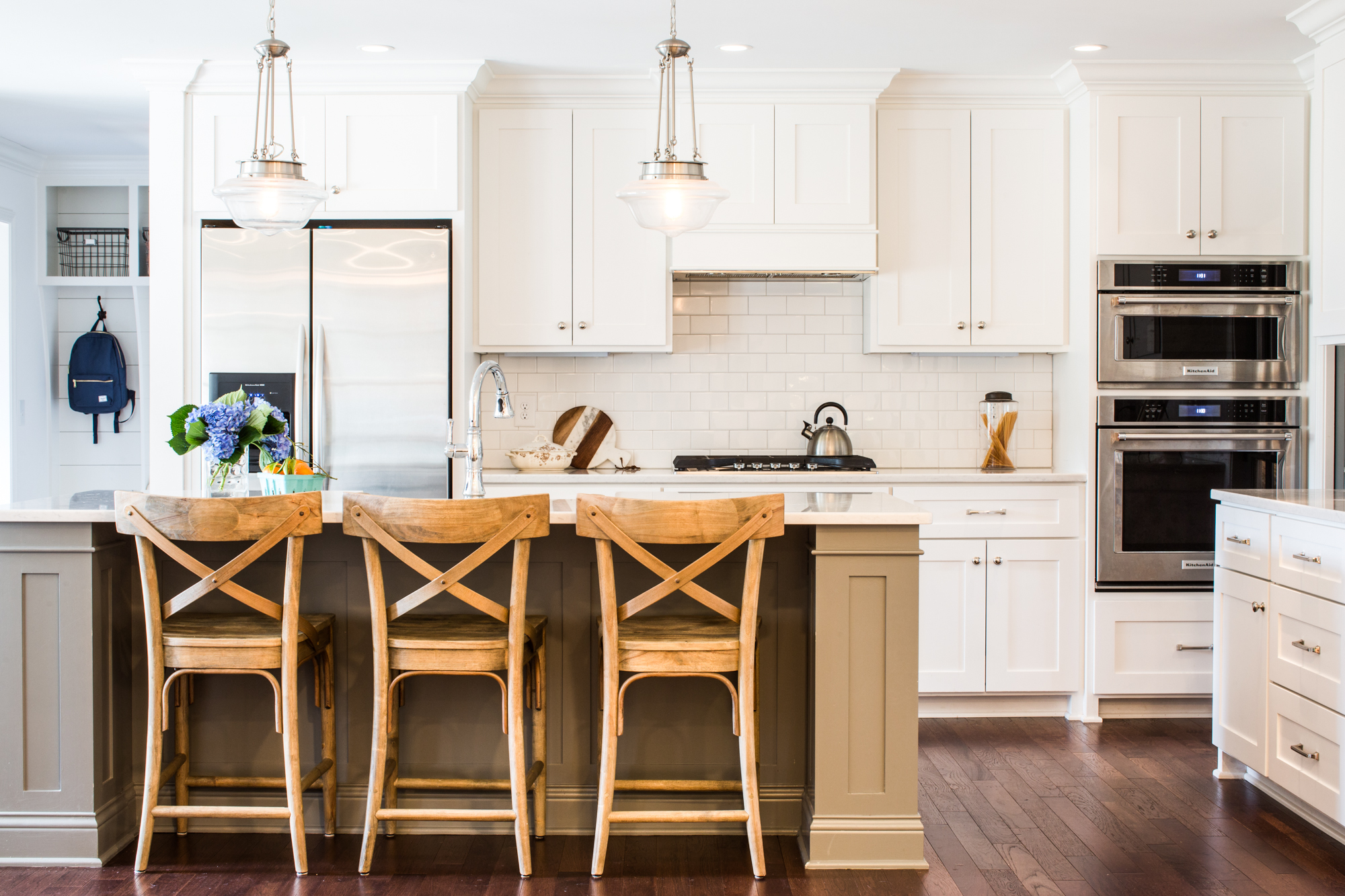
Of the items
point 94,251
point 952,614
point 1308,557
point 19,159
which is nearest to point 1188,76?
point 1308,557

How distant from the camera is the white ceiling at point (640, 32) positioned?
3371mm

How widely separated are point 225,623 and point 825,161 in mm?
2818

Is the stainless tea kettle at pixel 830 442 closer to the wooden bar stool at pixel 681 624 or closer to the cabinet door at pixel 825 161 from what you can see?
the cabinet door at pixel 825 161

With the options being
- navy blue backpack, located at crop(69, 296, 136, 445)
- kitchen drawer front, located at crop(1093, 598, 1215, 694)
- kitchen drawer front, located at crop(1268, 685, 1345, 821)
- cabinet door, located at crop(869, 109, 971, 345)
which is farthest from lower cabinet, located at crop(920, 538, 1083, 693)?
navy blue backpack, located at crop(69, 296, 136, 445)

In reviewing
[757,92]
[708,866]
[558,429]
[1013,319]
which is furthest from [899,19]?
[708,866]

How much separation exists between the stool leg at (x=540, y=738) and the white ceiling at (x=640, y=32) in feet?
7.02

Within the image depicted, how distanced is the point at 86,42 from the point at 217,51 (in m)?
0.44

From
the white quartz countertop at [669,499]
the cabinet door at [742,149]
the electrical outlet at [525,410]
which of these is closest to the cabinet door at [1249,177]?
the cabinet door at [742,149]

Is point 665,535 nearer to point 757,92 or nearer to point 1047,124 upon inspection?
point 757,92

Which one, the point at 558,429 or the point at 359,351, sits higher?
the point at 359,351

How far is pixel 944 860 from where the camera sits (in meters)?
2.59

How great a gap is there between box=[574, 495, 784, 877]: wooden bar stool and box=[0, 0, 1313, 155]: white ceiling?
1.91m

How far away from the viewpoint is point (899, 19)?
3.50m

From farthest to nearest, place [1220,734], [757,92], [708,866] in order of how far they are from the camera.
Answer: [757,92], [1220,734], [708,866]
